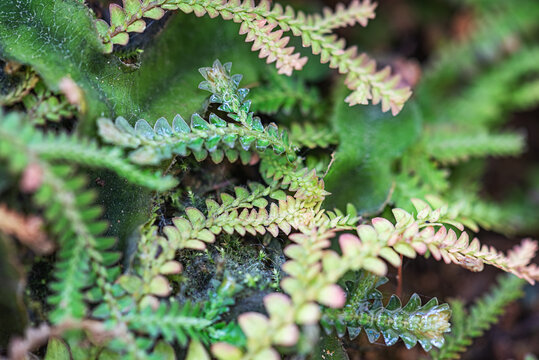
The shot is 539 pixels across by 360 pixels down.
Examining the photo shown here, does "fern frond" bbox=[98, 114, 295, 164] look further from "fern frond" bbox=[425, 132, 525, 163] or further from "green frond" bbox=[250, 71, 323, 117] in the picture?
"fern frond" bbox=[425, 132, 525, 163]

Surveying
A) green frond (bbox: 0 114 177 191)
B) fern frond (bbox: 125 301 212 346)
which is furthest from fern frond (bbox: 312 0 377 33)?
fern frond (bbox: 125 301 212 346)

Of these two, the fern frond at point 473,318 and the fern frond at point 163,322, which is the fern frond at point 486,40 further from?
the fern frond at point 163,322

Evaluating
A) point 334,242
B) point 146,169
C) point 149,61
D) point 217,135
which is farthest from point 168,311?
point 149,61

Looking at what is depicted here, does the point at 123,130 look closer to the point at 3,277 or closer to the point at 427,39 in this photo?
the point at 3,277

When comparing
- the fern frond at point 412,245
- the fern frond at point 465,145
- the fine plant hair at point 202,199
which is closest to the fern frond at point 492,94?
the fern frond at point 465,145

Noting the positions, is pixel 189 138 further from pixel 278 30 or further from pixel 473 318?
pixel 473 318
